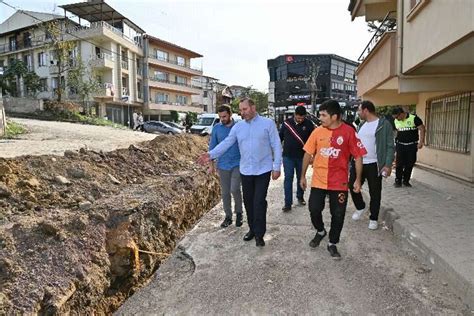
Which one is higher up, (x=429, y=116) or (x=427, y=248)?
(x=429, y=116)

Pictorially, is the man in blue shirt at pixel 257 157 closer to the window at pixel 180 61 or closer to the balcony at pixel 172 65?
the balcony at pixel 172 65

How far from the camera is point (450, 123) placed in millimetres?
9570

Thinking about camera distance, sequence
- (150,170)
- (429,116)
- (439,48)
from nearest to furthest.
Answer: (439,48) → (150,170) → (429,116)

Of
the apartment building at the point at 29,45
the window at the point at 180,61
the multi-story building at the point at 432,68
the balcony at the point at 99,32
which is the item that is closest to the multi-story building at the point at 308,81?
the multi-story building at the point at 432,68

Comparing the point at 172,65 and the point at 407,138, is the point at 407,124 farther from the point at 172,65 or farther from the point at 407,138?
the point at 172,65

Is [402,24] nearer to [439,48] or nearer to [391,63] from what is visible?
[391,63]

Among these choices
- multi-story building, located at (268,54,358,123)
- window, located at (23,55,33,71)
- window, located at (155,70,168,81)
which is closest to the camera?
multi-story building, located at (268,54,358,123)

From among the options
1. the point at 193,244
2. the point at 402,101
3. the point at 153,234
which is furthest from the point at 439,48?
the point at 402,101

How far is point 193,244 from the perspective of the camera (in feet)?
15.9

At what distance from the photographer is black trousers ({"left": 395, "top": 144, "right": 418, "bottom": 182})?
739cm

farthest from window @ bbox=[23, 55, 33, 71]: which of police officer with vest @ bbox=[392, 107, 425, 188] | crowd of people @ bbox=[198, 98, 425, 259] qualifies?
crowd of people @ bbox=[198, 98, 425, 259]

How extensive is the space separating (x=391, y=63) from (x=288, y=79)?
21268mm

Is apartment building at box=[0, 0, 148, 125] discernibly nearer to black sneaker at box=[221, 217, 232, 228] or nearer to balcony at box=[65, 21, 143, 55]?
balcony at box=[65, 21, 143, 55]

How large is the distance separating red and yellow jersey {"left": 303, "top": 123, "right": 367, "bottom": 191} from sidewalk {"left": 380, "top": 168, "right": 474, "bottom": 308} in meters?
1.15
